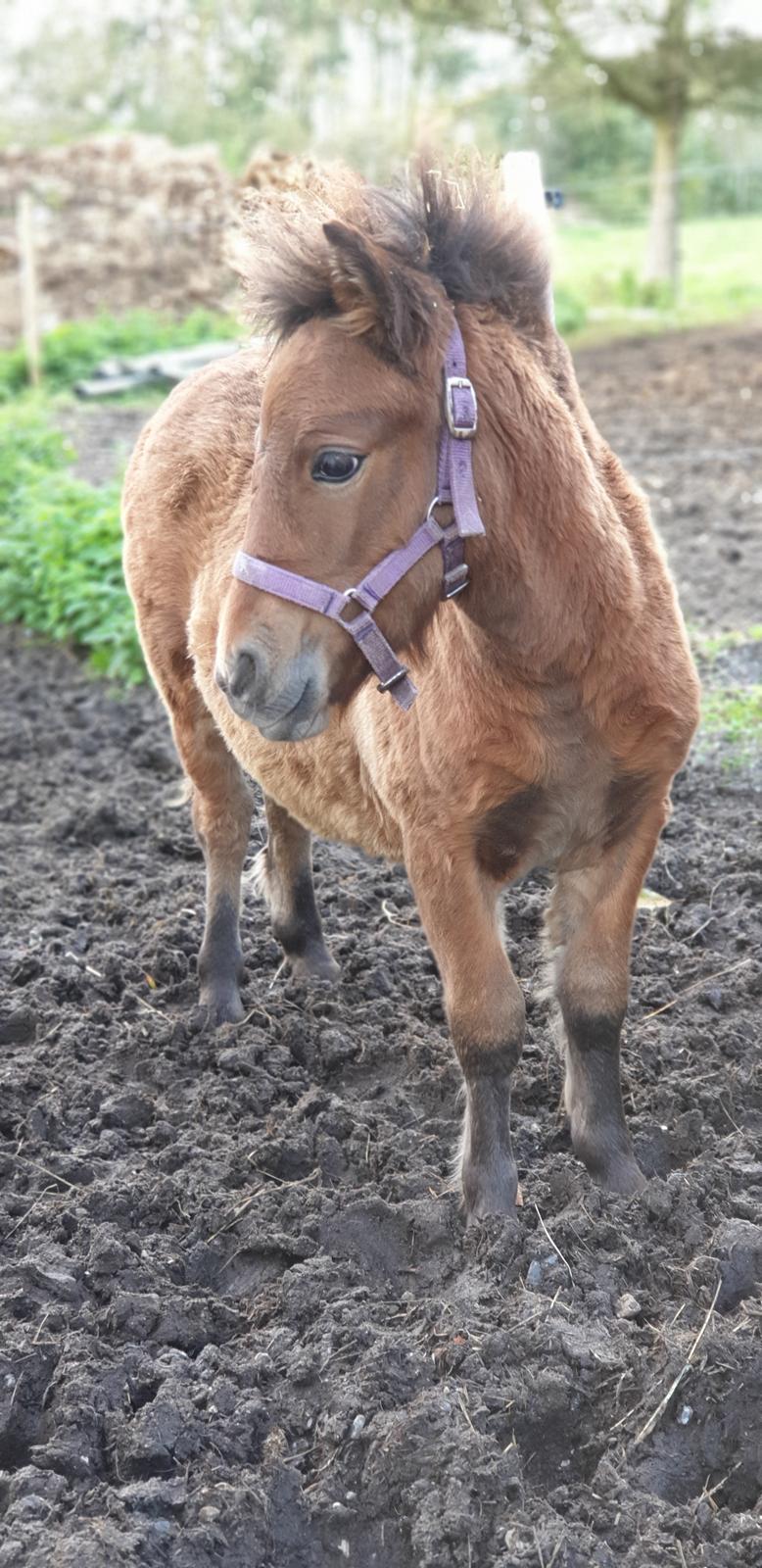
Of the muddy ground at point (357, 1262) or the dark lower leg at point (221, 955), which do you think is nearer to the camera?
the muddy ground at point (357, 1262)

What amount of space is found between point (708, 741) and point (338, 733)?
2.84m

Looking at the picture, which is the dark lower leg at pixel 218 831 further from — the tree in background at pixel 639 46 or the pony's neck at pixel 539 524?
the tree in background at pixel 639 46

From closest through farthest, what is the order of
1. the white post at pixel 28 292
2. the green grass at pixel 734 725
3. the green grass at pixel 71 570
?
1. the green grass at pixel 734 725
2. the green grass at pixel 71 570
3. the white post at pixel 28 292

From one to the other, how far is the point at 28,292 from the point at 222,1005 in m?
17.7

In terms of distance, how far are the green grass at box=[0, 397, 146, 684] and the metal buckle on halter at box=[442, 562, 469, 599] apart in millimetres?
5013

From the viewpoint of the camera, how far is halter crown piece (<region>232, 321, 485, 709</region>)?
2.73 metres

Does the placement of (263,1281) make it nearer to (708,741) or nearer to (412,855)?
(412,855)

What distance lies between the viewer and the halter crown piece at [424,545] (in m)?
2.73

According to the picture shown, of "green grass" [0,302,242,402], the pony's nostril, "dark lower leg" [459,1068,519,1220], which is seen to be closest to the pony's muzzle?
the pony's nostril

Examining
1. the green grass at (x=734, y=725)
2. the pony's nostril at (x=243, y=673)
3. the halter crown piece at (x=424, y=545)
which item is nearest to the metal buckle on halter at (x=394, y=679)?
the halter crown piece at (x=424, y=545)

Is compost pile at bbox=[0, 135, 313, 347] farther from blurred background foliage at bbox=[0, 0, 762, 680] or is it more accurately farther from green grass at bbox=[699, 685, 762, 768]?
green grass at bbox=[699, 685, 762, 768]

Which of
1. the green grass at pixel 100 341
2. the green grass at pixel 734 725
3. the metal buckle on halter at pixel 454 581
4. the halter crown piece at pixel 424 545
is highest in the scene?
the halter crown piece at pixel 424 545

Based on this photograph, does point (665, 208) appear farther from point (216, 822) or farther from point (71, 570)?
point (216, 822)

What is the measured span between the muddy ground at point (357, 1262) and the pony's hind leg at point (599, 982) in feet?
0.33
